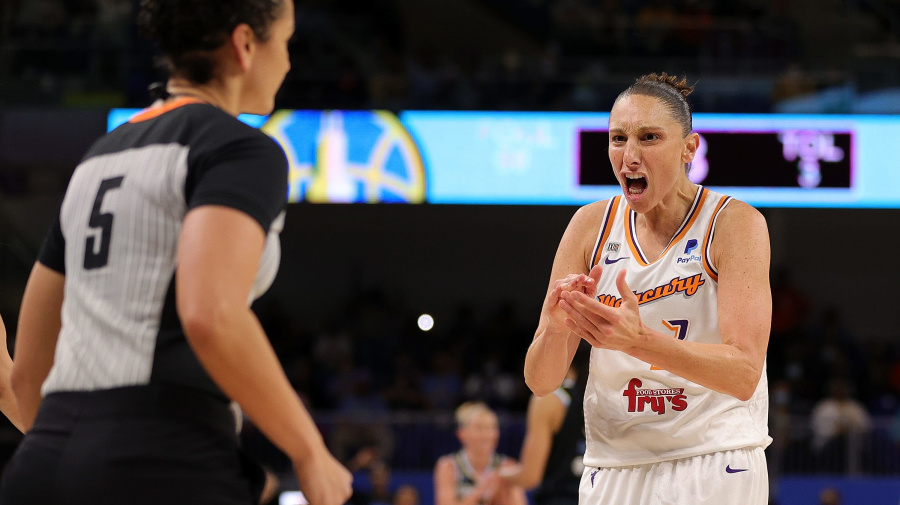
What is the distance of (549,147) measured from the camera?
1246 centimetres

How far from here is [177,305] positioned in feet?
6.17

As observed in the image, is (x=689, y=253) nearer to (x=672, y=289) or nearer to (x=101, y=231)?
(x=672, y=289)

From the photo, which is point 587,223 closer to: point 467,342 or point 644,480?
point 644,480

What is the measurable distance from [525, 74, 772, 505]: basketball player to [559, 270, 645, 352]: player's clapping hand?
201 millimetres

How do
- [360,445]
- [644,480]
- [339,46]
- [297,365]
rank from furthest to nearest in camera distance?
[339,46] < [297,365] < [360,445] < [644,480]

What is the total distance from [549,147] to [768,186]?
2577 mm

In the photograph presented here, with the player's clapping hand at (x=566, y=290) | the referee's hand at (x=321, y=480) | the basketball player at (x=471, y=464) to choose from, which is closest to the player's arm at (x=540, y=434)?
the basketball player at (x=471, y=464)

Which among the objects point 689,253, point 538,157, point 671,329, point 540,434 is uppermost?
point 538,157

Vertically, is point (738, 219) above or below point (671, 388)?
above

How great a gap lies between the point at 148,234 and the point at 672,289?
1866mm

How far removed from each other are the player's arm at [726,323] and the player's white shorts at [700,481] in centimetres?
29

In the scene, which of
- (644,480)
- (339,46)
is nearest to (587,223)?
(644,480)

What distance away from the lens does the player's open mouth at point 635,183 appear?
334 cm

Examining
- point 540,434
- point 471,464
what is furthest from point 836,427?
point 540,434
